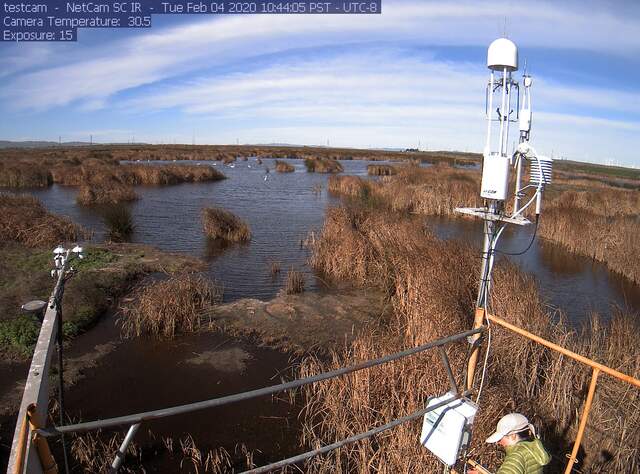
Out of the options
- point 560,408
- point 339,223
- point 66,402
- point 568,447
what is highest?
point 339,223

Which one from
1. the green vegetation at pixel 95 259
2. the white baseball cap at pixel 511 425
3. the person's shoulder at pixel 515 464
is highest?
the white baseball cap at pixel 511 425

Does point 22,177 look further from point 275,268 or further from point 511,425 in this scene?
point 511,425

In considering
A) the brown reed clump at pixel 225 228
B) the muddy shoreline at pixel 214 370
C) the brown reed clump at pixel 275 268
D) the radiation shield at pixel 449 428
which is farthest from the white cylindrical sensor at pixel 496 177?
the brown reed clump at pixel 225 228

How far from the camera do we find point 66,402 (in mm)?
6602

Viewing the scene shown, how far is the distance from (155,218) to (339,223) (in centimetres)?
1028

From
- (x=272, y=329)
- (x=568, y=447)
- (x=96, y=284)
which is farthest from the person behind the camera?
(x=96, y=284)

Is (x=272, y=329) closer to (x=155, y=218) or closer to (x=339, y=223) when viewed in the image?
(x=339, y=223)

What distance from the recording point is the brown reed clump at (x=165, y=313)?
8.73m

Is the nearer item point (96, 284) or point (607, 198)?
point (96, 284)

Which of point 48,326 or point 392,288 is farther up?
point 48,326

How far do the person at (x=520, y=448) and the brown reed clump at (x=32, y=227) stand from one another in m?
14.2

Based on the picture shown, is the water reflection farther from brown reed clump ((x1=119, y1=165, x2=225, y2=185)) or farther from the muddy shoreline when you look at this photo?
brown reed clump ((x1=119, y1=165, x2=225, y2=185))

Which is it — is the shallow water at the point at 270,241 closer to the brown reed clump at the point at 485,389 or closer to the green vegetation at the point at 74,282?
the green vegetation at the point at 74,282

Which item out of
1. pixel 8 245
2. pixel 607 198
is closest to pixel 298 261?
pixel 8 245
